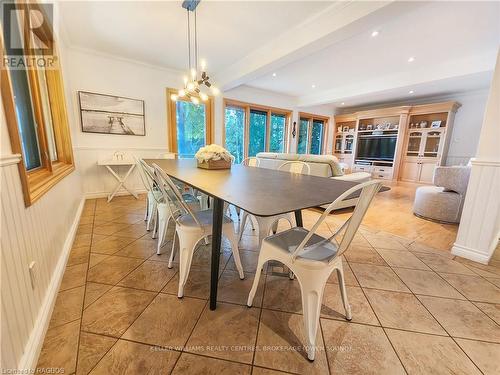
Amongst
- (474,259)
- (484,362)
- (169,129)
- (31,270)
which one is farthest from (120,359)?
(169,129)

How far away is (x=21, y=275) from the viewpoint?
93 centimetres

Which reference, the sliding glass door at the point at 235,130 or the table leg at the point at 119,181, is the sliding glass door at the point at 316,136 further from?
the table leg at the point at 119,181

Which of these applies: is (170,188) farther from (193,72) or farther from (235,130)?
(235,130)

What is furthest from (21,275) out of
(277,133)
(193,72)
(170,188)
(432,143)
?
(432,143)

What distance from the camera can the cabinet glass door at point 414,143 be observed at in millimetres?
5919

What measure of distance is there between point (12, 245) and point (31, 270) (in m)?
0.24

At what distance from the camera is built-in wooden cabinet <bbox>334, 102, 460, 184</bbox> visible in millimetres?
5504

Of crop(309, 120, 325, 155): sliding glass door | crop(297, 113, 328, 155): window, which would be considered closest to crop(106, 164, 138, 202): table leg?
crop(297, 113, 328, 155): window

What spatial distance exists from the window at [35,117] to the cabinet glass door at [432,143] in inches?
302

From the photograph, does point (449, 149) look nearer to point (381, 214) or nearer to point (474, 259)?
point (381, 214)

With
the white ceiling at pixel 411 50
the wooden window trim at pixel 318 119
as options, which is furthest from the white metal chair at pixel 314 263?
the wooden window trim at pixel 318 119

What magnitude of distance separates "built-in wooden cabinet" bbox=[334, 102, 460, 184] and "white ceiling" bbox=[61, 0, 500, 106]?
1122mm

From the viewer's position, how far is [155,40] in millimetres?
3109
